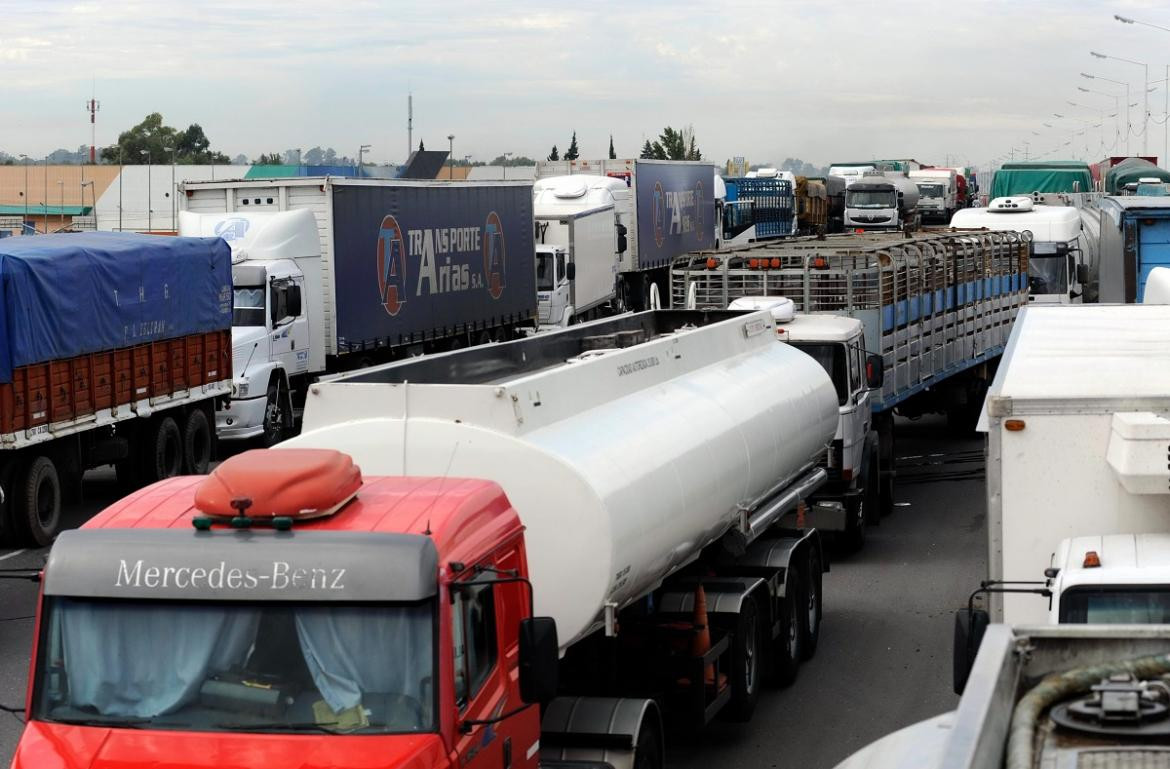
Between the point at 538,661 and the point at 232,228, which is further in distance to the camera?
the point at 232,228

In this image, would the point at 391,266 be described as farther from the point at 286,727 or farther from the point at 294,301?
the point at 286,727

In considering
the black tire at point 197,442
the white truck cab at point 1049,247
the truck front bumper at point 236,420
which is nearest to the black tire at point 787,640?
the black tire at point 197,442

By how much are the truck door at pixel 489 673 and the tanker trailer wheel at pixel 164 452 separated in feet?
47.7

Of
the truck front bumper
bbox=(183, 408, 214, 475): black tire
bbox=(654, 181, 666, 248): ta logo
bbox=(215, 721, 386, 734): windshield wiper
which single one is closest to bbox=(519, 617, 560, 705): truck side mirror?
bbox=(215, 721, 386, 734): windshield wiper

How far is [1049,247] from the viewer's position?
100 ft

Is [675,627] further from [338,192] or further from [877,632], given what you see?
[338,192]

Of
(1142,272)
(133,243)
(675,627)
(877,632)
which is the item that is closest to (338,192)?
(133,243)

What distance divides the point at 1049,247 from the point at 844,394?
599 inches

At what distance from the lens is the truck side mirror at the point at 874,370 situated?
1750 centimetres

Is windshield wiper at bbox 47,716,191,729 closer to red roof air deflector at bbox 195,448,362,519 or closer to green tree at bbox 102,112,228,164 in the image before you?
red roof air deflector at bbox 195,448,362,519

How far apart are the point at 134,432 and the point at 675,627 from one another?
12288mm

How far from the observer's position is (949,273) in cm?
2350

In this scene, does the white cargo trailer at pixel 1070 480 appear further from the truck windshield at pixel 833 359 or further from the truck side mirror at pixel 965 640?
the truck windshield at pixel 833 359

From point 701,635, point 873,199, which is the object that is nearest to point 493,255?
point 701,635
